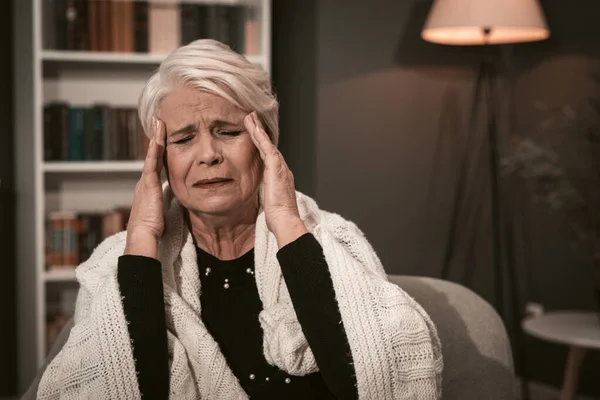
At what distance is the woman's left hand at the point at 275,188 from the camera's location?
5.03ft

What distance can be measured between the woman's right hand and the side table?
1584 millimetres

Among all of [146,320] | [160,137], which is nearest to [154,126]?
[160,137]

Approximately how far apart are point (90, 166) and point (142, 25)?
25.2 inches

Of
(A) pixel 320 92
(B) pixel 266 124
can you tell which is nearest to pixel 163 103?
(B) pixel 266 124

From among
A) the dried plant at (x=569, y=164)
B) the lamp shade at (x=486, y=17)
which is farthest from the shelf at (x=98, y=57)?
the dried plant at (x=569, y=164)

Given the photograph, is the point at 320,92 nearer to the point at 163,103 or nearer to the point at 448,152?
the point at 448,152

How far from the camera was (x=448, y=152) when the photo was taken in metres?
3.60

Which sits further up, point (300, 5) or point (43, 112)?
point (300, 5)

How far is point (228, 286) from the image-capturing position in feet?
5.40

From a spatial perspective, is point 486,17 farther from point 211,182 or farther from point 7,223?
point 7,223

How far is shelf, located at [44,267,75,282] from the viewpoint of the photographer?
332 cm

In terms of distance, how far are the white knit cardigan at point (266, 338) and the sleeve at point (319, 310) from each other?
17 millimetres

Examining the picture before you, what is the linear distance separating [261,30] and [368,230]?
99 cm

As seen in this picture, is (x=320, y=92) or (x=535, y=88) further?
(x=535, y=88)
